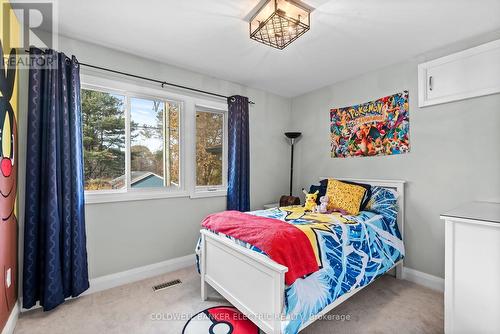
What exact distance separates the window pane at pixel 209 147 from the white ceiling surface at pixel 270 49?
0.66 meters

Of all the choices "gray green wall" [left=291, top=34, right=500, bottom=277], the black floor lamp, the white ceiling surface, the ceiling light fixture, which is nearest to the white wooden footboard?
the black floor lamp

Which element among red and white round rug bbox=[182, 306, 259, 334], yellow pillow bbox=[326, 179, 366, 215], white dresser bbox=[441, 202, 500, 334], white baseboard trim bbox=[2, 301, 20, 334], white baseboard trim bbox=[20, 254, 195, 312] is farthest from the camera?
yellow pillow bbox=[326, 179, 366, 215]

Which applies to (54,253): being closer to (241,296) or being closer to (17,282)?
(17,282)

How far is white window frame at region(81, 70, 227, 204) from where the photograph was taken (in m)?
2.40

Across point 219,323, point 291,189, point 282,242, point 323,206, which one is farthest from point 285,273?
point 291,189

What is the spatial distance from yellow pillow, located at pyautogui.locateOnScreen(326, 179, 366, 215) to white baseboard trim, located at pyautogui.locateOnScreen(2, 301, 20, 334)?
114 inches

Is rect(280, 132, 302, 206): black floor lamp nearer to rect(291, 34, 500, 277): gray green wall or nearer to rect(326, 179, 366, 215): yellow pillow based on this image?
rect(326, 179, 366, 215): yellow pillow

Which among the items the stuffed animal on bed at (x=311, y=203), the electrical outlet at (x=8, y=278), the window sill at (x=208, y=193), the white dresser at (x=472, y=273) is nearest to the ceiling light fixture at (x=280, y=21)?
the stuffed animal on bed at (x=311, y=203)

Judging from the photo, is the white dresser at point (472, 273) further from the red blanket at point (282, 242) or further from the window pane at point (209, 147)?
the window pane at point (209, 147)

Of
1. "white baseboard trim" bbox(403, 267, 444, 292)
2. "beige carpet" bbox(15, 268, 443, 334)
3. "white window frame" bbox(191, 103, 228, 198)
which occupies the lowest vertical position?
"beige carpet" bbox(15, 268, 443, 334)

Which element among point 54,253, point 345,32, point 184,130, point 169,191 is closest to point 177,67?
point 184,130

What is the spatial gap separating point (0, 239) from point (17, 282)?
645 millimetres

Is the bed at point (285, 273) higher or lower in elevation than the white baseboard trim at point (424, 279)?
higher
